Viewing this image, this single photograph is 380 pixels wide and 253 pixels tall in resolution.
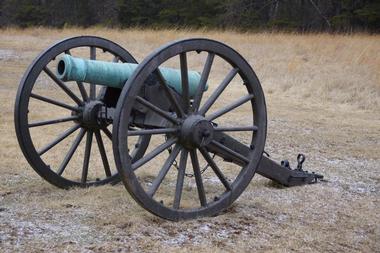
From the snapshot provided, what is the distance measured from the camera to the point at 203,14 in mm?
41344

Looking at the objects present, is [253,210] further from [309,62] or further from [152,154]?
[309,62]

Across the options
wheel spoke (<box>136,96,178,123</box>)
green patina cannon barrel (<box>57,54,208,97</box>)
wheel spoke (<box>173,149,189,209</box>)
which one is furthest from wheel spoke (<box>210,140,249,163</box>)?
green patina cannon barrel (<box>57,54,208,97</box>)

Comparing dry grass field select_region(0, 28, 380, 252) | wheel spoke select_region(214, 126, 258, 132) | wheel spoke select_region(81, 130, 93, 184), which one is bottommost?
dry grass field select_region(0, 28, 380, 252)

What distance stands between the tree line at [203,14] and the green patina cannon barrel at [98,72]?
2510 cm

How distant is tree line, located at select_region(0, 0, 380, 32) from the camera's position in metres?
33.7

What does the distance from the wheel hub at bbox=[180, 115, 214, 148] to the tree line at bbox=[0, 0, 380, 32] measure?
83.2 feet

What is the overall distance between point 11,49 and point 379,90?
15.4 metres

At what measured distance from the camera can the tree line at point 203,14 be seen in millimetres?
33656

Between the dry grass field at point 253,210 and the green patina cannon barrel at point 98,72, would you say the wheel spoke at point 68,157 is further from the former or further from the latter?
the green patina cannon barrel at point 98,72

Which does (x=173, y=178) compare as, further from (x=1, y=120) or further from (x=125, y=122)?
(x=1, y=120)

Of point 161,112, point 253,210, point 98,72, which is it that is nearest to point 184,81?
point 161,112

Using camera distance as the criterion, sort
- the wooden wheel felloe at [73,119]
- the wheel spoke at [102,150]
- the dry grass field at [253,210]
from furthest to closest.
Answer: the wheel spoke at [102,150], the wooden wheel felloe at [73,119], the dry grass field at [253,210]

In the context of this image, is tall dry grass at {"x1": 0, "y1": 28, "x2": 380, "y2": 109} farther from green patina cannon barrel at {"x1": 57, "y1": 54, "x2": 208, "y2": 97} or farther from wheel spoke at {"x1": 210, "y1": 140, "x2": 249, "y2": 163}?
green patina cannon barrel at {"x1": 57, "y1": 54, "x2": 208, "y2": 97}

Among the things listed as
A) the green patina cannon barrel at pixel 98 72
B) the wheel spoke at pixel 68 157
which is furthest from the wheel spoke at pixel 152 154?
the wheel spoke at pixel 68 157
